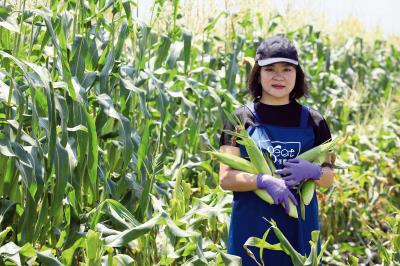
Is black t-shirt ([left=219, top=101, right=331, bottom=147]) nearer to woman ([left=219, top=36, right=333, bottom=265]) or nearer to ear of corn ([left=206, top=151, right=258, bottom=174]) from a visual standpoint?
woman ([left=219, top=36, right=333, bottom=265])

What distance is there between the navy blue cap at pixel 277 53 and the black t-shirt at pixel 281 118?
0.20m

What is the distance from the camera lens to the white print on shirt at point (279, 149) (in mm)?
3424

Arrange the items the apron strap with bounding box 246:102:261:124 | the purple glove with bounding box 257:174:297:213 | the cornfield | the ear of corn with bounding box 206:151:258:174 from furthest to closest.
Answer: the cornfield → the apron strap with bounding box 246:102:261:124 → the ear of corn with bounding box 206:151:258:174 → the purple glove with bounding box 257:174:297:213

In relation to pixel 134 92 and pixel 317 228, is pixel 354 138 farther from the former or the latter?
pixel 317 228

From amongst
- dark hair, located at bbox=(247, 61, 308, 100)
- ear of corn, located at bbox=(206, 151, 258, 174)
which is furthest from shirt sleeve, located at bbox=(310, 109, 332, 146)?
ear of corn, located at bbox=(206, 151, 258, 174)

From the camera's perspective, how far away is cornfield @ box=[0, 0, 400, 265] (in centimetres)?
363

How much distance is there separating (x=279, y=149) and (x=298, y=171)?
0.19m

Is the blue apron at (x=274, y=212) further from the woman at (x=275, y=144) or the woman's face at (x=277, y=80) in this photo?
the woman's face at (x=277, y=80)

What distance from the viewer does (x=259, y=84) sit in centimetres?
357

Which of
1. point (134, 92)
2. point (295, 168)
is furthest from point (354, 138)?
point (295, 168)

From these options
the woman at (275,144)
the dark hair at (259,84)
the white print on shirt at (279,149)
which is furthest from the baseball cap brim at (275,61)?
the white print on shirt at (279,149)

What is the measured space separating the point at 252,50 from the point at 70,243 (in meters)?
4.26

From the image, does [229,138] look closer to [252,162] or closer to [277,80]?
[252,162]

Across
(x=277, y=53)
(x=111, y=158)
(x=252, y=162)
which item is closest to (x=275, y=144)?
(x=252, y=162)
